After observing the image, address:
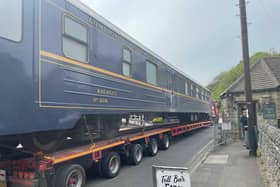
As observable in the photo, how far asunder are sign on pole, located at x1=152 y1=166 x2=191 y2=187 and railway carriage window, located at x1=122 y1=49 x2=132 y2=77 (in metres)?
4.97

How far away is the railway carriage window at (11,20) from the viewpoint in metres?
4.09

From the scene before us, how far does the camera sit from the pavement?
20.8ft

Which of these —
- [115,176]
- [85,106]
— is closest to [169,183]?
[85,106]

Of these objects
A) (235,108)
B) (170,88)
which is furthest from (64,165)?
(235,108)

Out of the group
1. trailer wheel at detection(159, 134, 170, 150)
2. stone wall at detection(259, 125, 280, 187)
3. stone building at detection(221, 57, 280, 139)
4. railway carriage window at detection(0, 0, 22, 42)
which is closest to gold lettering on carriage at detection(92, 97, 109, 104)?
railway carriage window at detection(0, 0, 22, 42)

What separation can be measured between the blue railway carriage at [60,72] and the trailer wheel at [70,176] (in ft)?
1.92

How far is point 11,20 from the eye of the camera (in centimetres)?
421

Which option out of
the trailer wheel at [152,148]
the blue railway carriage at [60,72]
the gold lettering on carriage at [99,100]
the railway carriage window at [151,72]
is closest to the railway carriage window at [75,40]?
the blue railway carriage at [60,72]

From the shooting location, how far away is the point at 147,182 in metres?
6.79

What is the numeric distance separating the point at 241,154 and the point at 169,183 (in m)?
8.36

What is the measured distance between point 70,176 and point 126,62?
3756 millimetres

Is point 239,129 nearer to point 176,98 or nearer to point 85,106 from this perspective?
point 176,98

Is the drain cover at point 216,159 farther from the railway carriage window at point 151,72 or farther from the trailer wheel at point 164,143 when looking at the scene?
the railway carriage window at point 151,72

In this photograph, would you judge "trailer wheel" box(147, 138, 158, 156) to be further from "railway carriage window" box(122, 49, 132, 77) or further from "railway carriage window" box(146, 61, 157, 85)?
"railway carriage window" box(122, 49, 132, 77)
